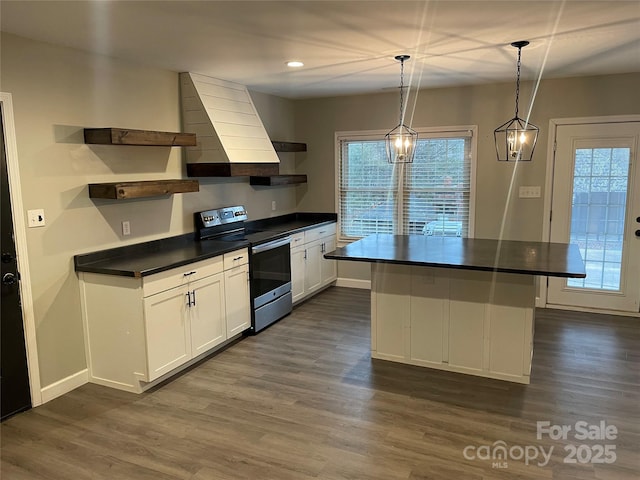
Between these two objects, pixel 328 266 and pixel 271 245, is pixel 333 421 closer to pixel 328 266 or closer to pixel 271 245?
pixel 271 245

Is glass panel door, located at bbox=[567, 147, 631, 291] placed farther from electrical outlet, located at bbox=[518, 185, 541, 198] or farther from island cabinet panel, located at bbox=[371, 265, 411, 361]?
island cabinet panel, located at bbox=[371, 265, 411, 361]

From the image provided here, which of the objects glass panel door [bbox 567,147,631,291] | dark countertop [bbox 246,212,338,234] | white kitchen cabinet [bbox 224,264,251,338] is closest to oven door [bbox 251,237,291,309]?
white kitchen cabinet [bbox 224,264,251,338]

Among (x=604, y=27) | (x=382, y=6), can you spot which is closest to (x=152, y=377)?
(x=382, y=6)

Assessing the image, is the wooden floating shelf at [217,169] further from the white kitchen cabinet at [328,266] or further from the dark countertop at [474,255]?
the white kitchen cabinet at [328,266]

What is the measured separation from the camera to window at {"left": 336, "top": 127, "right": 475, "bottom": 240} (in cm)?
559

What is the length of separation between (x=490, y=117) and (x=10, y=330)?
15.8 feet

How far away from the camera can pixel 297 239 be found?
5.32m

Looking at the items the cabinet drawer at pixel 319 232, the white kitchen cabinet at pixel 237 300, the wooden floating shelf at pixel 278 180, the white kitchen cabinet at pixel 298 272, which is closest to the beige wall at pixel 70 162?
the white kitchen cabinet at pixel 237 300

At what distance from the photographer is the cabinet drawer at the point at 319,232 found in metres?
5.57

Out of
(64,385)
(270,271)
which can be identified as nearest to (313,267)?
(270,271)

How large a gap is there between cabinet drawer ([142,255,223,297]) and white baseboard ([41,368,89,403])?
0.87 metres

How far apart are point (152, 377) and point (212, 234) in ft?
5.46

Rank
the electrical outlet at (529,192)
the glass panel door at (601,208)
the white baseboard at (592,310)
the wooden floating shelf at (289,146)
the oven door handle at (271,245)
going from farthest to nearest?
the wooden floating shelf at (289,146) < the electrical outlet at (529,192) < the white baseboard at (592,310) < the glass panel door at (601,208) < the oven door handle at (271,245)

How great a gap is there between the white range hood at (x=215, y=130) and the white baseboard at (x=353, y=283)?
214 cm
